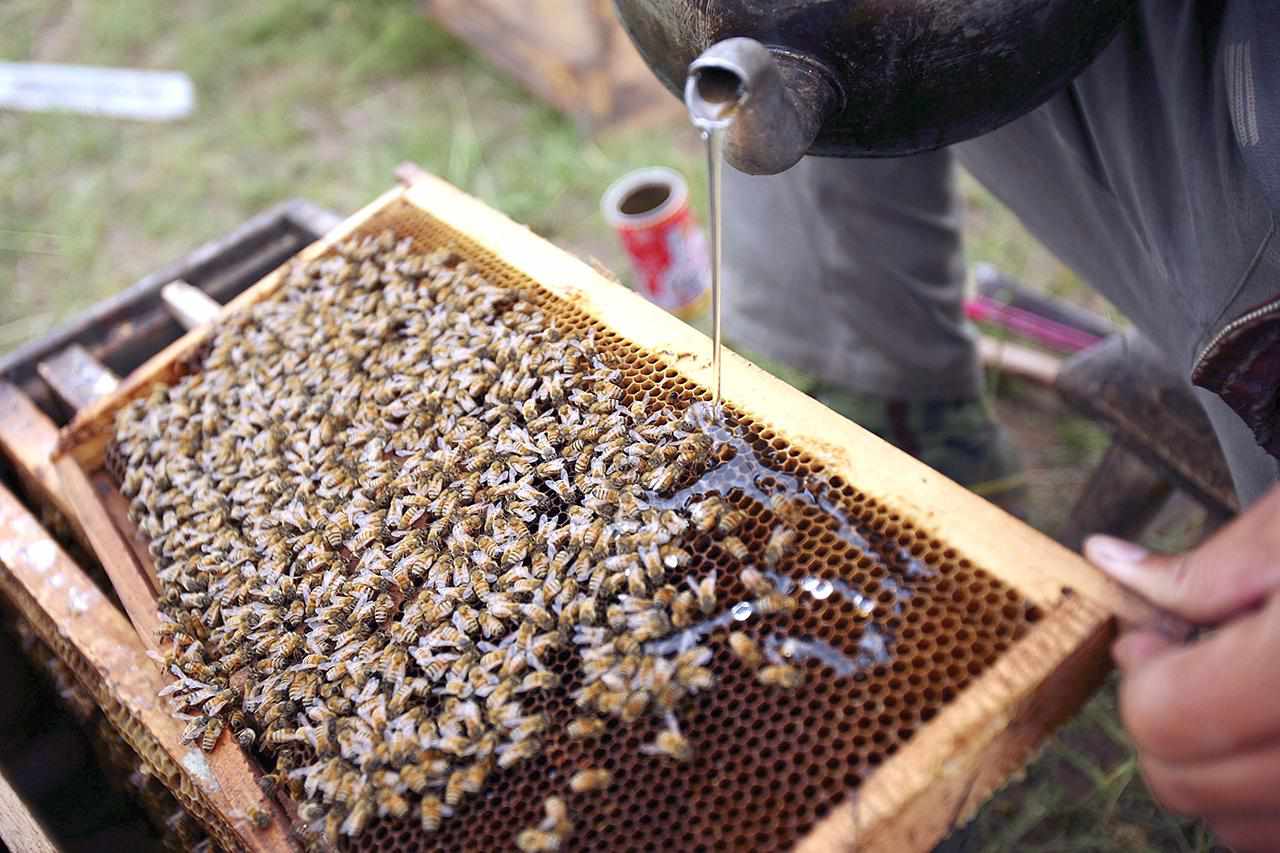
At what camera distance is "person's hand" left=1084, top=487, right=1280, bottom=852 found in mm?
1371

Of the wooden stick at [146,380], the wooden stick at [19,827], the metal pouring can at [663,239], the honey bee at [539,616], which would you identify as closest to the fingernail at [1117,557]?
the honey bee at [539,616]

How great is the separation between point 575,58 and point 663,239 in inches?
90.0

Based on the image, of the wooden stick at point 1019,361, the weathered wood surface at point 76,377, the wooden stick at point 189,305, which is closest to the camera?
the weathered wood surface at point 76,377

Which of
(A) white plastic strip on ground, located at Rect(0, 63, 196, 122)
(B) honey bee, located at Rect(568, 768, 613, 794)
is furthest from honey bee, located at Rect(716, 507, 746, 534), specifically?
(A) white plastic strip on ground, located at Rect(0, 63, 196, 122)

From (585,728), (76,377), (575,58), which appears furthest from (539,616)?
(575,58)

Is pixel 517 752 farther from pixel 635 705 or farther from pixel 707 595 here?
pixel 707 595

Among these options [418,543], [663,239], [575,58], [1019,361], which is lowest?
[1019,361]

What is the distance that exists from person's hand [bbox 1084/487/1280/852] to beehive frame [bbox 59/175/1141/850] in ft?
0.55

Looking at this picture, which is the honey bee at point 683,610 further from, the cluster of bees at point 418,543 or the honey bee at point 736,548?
the honey bee at point 736,548

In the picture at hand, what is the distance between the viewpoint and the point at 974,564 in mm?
1912

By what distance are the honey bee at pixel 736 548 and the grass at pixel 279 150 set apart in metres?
3.56

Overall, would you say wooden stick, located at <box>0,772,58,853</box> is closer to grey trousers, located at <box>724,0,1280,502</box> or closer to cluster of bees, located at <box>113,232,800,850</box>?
cluster of bees, located at <box>113,232,800,850</box>

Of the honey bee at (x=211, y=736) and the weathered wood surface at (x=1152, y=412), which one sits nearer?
the honey bee at (x=211, y=736)

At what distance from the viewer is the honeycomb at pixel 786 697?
5.79ft
